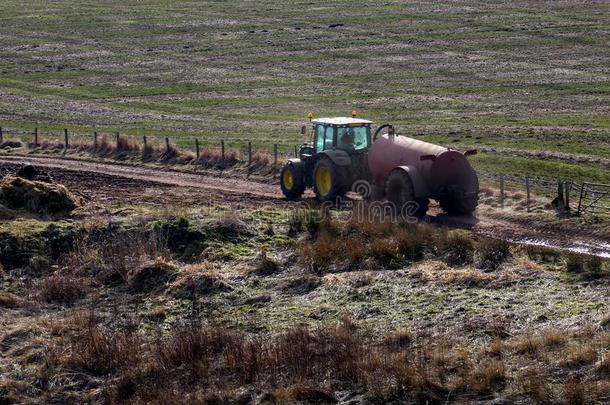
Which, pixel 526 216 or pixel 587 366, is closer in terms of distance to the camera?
pixel 587 366

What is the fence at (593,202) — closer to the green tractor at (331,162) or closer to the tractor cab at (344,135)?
the green tractor at (331,162)

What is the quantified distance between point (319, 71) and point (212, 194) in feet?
113

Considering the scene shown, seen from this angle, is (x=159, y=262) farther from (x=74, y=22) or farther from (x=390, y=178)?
(x=74, y=22)

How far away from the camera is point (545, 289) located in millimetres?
20547

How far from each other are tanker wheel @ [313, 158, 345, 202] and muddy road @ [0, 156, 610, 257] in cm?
42

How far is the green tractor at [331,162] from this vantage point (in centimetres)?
3005

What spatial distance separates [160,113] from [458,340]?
3929 centimetres

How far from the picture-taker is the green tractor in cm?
3005

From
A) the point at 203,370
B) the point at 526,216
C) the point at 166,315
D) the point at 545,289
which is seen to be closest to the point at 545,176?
the point at 526,216

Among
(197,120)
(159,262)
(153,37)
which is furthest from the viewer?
(153,37)

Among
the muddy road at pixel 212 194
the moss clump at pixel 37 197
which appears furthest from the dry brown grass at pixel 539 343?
the moss clump at pixel 37 197

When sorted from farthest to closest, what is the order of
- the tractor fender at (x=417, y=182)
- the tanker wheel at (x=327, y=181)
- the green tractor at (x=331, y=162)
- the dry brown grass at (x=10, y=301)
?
the green tractor at (x=331, y=162), the tanker wheel at (x=327, y=181), the tractor fender at (x=417, y=182), the dry brown grass at (x=10, y=301)

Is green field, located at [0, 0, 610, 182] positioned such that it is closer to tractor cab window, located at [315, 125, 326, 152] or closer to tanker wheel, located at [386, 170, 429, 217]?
tractor cab window, located at [315, 125, 326, 152]

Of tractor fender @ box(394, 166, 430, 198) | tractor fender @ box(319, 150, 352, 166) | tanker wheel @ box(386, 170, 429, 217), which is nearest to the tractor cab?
tractor fender @ box(319, 150, 352, 166)
